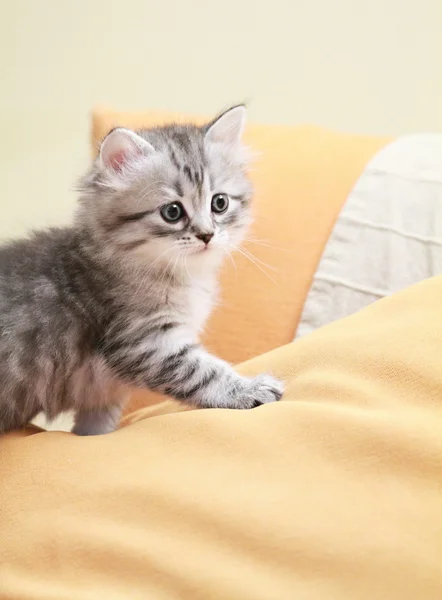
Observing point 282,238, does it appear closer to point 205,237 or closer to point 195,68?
point 205,237

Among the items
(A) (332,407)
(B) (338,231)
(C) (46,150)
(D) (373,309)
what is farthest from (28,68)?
(A) (332,407)

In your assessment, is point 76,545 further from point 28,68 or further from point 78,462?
point 28,68

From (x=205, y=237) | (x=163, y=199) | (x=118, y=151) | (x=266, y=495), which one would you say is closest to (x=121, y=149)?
(x=118, y=151)

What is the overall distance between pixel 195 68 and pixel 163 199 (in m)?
0.92

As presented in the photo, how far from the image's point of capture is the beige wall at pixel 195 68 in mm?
1808

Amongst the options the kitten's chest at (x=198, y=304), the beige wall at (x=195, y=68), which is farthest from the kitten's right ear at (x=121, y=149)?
the beige wall at (x=195, y=68)

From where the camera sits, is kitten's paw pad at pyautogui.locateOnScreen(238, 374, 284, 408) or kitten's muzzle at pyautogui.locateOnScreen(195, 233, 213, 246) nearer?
kitten's paw pad at pyautogui.locateOnScreen(238, 374, 284, 408)

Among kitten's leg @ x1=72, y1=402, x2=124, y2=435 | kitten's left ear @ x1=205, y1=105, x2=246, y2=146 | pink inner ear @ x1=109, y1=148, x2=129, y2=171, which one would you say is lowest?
kitten's leg @ x1=72, y1=402, x2=124, y2=435

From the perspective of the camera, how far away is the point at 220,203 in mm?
1221

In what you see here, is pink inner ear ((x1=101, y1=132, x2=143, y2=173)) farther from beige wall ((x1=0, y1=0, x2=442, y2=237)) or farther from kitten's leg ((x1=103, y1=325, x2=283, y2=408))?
beige wall ((x1=0, y1=0, x2=442, y2=237))

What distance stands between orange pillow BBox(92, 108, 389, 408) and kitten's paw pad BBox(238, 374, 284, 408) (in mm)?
311

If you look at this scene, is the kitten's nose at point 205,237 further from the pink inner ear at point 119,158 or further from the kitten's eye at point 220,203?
the pink inner ear at point 119,158

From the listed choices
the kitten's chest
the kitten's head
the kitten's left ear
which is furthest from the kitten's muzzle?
A: the kitten's left ear

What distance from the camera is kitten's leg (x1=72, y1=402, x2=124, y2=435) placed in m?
1.25
